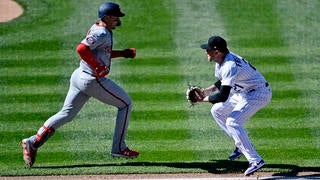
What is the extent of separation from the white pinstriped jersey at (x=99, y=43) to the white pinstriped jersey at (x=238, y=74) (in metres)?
1.29

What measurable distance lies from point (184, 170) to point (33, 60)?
467cm

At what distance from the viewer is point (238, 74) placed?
26.2 ft

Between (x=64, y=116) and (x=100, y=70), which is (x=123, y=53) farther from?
(x=64, y=116)

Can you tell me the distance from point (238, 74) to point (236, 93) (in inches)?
18.9

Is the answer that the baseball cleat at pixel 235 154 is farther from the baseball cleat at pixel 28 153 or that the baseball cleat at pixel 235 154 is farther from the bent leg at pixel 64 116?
the baseball cleat at pixel 28 153

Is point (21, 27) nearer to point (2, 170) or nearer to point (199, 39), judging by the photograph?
point (199, 39)

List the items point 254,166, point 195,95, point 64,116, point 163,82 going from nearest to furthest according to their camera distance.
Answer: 1. point 254,166
2. point 195,95
3. point 64,116
4. point 163,82

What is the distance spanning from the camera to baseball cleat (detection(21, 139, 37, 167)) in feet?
27.3

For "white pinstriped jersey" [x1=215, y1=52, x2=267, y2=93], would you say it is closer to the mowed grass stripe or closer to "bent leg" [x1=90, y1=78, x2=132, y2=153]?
"bent leg" [x1=90, y1=78, x2=132, y2=153]

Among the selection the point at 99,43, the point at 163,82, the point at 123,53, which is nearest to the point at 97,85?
the point at 99,43

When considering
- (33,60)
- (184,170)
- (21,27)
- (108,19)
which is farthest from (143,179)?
(21,27)

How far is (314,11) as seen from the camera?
13.8m

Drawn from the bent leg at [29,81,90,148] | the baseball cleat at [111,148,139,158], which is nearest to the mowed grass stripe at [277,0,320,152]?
the baseball cleat at [111,148,139,158]

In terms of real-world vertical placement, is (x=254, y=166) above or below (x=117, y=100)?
below
